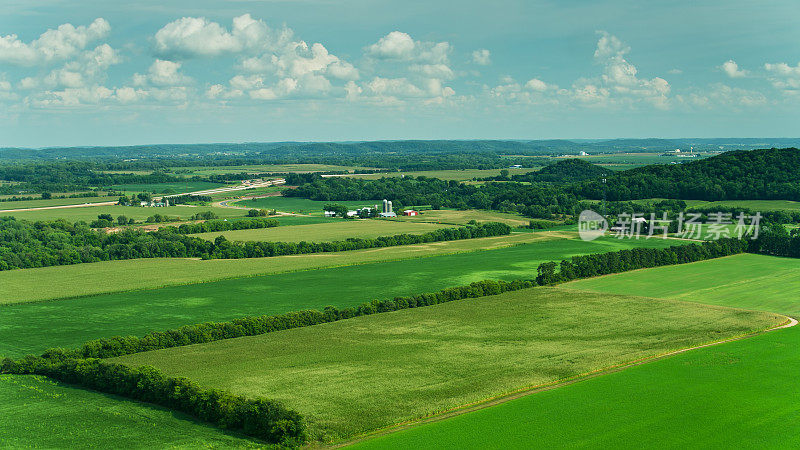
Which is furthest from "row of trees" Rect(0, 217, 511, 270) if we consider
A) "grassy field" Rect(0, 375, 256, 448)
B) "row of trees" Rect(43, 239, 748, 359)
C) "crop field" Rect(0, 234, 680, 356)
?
"grassy field" Rect(0, 375, 256, 448)

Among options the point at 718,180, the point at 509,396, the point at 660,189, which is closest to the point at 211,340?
the point at 509,396

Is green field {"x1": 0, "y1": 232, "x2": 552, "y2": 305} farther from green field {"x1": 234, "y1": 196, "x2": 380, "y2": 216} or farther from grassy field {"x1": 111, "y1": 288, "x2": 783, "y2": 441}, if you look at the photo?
green field {"x1": 234, "y1": 196, "x2": 380, "y2": 216}

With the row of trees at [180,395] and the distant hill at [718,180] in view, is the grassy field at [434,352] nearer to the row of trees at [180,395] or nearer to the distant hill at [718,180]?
the row of trees at [180,395]

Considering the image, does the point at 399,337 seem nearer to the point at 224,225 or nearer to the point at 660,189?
the point at 224,225

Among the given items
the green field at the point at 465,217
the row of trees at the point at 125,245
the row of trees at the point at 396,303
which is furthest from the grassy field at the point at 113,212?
the row of trees at the point at 396,303

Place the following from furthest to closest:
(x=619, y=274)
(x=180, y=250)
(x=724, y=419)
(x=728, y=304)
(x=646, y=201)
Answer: (x=646, y=201) → (x=180, y=250) → (x=619, y=274) → (x=728, y=304) → (x=724, y=419)

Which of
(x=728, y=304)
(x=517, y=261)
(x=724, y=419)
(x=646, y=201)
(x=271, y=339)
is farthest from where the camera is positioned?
(x=646, y=201)

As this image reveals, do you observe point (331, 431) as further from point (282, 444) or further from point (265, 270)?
point (265, 270)

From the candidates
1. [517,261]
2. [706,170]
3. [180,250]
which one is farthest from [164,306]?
[706,170]
